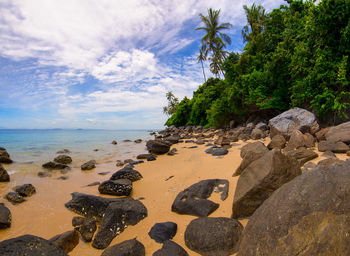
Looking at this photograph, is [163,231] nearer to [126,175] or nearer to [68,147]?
[126,175]

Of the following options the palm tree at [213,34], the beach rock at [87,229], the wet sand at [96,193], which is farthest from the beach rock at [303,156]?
the palm tree at [213,34]

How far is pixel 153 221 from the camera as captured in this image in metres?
3.02

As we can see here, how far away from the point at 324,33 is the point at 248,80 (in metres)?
6.48

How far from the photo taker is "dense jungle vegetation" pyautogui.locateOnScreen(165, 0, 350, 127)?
327 inches

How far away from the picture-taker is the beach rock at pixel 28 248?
1916 millimetres

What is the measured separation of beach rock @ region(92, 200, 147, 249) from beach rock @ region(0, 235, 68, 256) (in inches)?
26.5

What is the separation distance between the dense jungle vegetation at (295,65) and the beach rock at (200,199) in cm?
828

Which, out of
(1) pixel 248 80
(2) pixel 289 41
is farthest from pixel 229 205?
(1) pixel 248 80

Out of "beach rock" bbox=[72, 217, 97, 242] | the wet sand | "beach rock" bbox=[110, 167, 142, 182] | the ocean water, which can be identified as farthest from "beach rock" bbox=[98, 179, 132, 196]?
the ocean water

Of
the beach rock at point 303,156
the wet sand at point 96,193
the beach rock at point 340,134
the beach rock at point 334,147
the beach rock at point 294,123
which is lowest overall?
the wet sand at point 96,193

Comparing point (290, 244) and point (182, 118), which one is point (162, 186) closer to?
point (290, 244)

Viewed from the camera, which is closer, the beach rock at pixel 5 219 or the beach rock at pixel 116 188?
the beach rock at pixel 5 219

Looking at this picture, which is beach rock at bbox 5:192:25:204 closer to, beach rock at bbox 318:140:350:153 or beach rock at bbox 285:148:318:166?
beach rock at bbox 285:148:318:166

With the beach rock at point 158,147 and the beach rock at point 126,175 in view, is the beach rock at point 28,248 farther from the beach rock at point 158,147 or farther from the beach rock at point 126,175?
the beach rock at point 158,147
